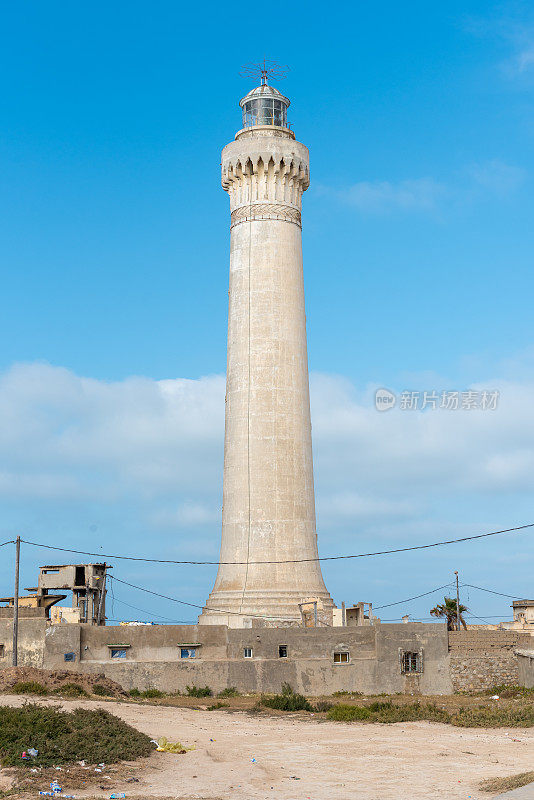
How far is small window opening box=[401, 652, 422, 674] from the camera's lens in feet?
122

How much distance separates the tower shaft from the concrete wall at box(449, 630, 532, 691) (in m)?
6.08

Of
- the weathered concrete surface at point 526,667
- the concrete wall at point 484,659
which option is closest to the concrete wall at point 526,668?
the weathered concrete surface at point 526,667

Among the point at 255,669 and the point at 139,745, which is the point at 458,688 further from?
the point at 139,745

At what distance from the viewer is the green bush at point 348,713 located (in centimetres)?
2917

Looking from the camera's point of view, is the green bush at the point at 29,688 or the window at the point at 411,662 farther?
the window at the point at 411,662

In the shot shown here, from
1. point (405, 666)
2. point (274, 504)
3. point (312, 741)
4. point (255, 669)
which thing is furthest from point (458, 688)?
point (312, 741)

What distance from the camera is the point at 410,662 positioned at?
37188mm

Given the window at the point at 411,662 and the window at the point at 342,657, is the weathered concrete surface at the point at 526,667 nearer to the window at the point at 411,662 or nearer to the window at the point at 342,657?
the window at the point at 411,662

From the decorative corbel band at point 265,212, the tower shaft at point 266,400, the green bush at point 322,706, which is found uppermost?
the decorative corbel band at point 265,212

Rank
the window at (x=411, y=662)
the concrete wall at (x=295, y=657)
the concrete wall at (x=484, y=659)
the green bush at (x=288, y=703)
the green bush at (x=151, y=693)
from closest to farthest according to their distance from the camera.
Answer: the green bush at (x=288, y=703) → the green bush at (x=151, y=693) → the concrete wall at (x=484, y=659) → the concrete wall at (x=295, y=657) → the window at (x=411, y=662)

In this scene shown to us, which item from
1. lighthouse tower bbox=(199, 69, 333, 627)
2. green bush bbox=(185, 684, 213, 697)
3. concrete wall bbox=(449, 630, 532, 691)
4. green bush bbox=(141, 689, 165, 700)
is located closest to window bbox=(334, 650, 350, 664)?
lighthouse tower bbox=(199, 69, 333, 627)

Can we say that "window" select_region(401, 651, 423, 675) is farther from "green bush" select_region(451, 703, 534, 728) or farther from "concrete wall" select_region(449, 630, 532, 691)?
"green bush" select_region(451, 703, 534, 728)

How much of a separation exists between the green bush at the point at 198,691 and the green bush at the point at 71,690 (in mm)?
5729

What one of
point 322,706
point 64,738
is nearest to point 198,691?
point 322,706
